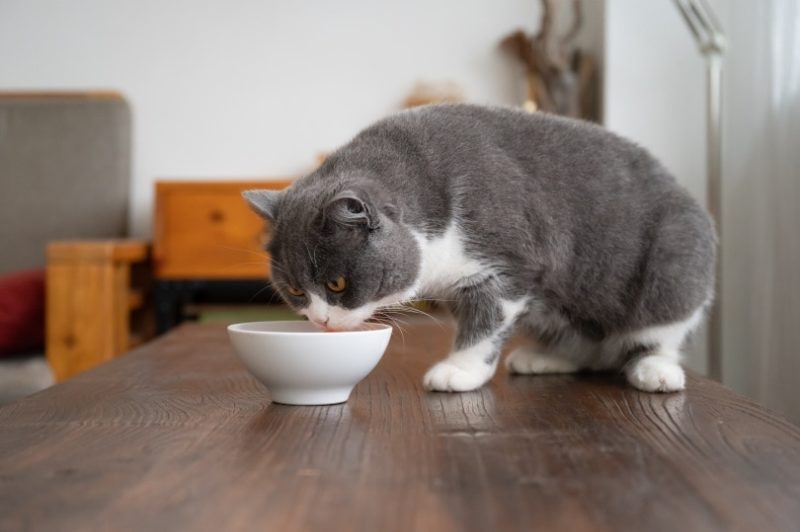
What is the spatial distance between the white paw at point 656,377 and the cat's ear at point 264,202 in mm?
555

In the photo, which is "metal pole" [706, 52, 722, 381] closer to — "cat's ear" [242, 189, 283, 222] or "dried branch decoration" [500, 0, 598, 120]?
"dried branch decoration" [500, 0, 598, 120]

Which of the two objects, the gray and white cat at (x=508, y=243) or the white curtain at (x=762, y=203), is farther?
the white curtain at (x=762, y=203)

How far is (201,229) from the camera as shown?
301 cm

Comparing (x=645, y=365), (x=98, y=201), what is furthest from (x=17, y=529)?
(x=98, y=201)

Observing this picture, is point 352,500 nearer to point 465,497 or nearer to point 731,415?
point 465,497

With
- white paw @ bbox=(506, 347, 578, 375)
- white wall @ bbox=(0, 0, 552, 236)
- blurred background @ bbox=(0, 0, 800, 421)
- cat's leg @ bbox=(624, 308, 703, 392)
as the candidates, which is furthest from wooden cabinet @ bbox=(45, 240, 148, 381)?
cat's leg @ bbox=(624, 308, 703, 392)

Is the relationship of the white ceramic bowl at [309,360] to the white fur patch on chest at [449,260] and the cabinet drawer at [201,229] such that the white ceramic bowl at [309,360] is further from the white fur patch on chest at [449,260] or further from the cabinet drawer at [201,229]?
the cabinet drawer at [201,229]

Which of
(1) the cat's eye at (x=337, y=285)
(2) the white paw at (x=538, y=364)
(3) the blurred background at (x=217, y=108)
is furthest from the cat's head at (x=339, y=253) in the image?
(3) the blurred background at (x=217, y=108)

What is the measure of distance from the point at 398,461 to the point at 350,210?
0.41m

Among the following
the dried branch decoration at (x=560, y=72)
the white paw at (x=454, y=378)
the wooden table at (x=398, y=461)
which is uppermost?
the dried branch decoration at (x=560, y=72)

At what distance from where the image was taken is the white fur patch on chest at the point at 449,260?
1135 millimetres

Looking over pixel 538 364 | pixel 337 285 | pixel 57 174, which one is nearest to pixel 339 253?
pixel 337 285

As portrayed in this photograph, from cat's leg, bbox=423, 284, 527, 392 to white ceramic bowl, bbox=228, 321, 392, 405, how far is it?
0.18m

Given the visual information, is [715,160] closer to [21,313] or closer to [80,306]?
[80,306]
